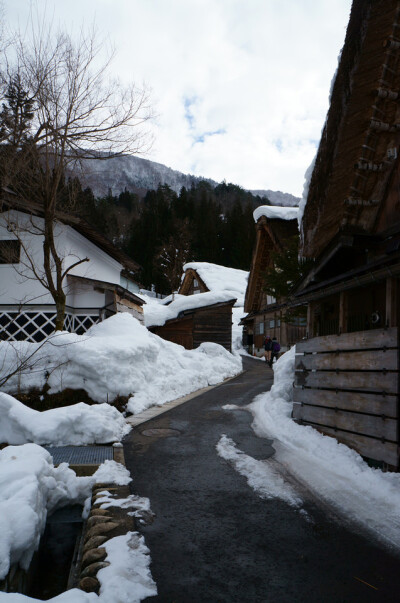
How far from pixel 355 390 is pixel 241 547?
325 centimetres

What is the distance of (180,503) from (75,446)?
2.71 m

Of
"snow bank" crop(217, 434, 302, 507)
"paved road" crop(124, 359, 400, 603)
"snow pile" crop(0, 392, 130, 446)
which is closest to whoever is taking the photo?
"paved road" crop(124, 359, 400, 603)

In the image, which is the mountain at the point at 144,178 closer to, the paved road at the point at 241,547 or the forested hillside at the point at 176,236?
the forested hillside at the point at 176,236

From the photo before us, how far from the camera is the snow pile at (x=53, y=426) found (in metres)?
6.21

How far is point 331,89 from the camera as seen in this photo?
251 inches

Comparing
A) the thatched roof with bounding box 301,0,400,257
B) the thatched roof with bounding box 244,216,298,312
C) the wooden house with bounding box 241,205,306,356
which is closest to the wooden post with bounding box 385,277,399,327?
the thatched roof with bounding box 301,0,400,257

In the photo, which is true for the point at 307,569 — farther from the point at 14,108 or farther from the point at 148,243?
the point at 148,243

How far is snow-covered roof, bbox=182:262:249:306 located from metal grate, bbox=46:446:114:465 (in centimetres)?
3271

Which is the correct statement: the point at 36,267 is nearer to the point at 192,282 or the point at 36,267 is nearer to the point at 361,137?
the point at 361,137

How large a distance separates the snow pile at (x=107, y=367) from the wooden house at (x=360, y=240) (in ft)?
13.8

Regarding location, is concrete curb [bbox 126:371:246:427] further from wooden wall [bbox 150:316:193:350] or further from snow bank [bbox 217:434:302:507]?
wooden wall [bbox 150:316:193:350]

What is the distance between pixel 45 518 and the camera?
371 cm

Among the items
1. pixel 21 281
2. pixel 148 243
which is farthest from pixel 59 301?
pixel 148 243

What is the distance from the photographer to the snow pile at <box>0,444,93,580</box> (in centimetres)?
278
